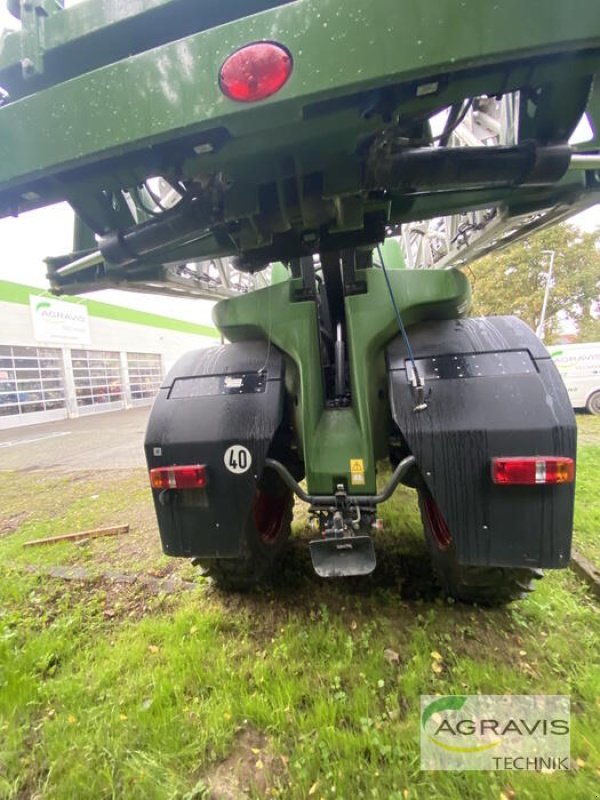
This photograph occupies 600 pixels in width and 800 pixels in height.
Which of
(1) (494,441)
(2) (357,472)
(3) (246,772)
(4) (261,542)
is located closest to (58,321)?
(4) (261,542)

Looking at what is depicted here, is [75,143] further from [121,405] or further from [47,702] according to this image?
[121,405]

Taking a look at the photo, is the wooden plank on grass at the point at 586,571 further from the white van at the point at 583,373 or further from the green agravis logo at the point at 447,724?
the white van at the point at 583,373

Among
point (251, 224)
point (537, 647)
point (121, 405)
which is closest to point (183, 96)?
point (251, 224)

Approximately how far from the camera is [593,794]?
122cm

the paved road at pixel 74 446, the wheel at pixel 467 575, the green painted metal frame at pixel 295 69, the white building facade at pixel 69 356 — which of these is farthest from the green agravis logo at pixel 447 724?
the white building facade at pixel 69 356

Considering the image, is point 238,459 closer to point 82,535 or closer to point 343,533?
point 343,533

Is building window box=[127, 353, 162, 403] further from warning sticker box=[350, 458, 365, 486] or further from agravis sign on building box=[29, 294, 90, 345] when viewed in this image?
warning sticker box=[350, 458, 365, 486]

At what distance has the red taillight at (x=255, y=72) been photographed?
894 millimetres

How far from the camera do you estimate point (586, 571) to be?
2475mm

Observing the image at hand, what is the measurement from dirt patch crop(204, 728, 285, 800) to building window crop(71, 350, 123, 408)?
19097 mm

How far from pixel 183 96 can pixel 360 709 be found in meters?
2.19

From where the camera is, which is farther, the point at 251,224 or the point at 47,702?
the point at 47,702

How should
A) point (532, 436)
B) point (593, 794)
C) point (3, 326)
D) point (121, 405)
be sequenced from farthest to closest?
point (121, 405)
point (3, 326)
point (532, 436)
point (593, 794)

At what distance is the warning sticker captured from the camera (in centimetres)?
187
